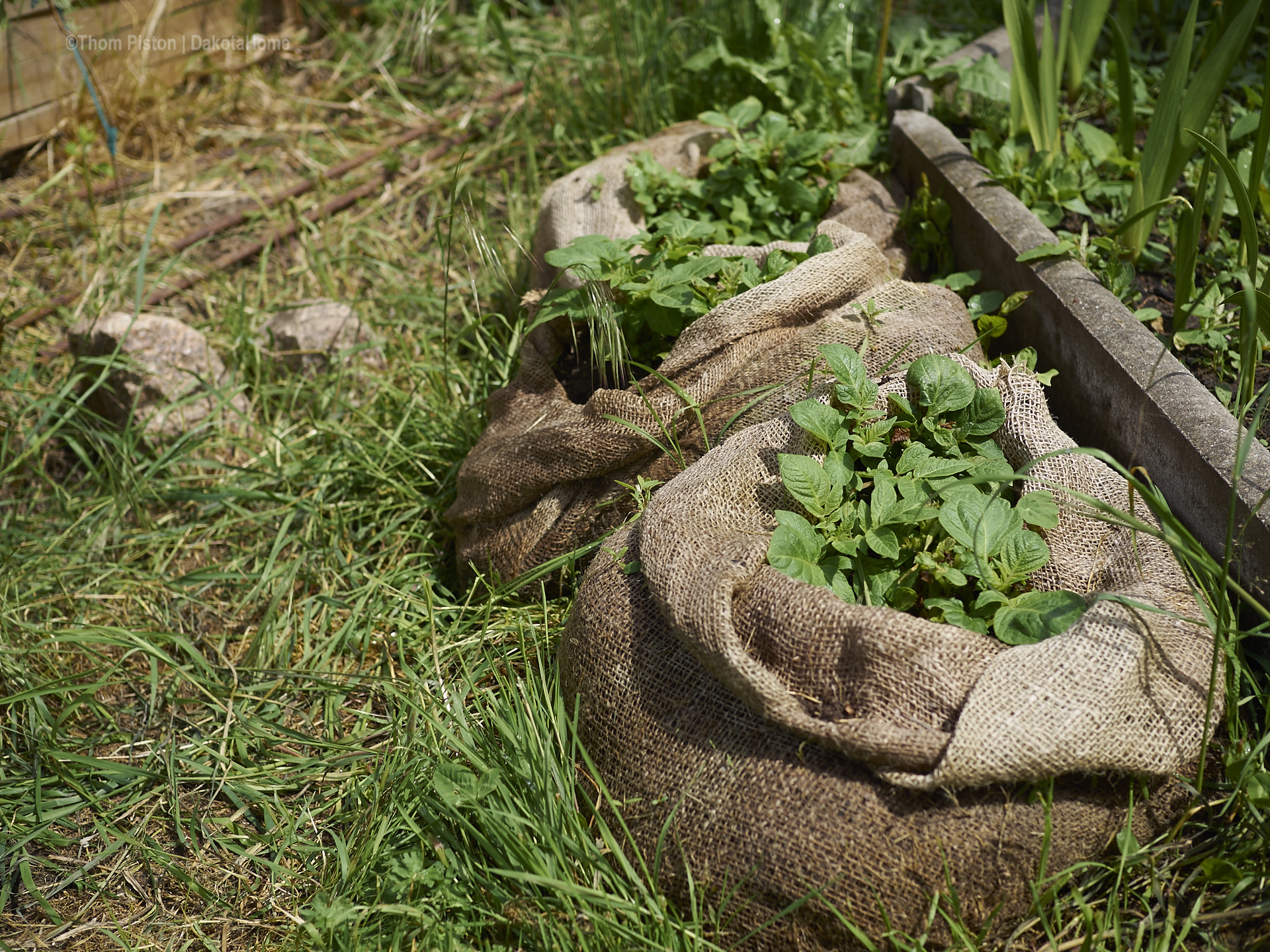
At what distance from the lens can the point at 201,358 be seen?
9.77ft

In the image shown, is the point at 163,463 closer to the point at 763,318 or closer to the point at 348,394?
the point at 348,394

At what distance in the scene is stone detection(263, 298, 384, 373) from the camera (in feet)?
9.77

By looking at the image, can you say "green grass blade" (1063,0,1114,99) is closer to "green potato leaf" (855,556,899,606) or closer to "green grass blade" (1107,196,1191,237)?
"green grass blade" (1107,196,1191,237)

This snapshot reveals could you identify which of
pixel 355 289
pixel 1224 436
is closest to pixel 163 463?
pixel 355 289

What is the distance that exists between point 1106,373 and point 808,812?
1.20 meters

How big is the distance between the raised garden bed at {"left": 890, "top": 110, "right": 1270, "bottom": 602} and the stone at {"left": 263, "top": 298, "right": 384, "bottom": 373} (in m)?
1.84

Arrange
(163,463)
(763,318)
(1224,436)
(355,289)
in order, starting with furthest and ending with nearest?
1. (355,289)
2. (163,463)
3. (763,318)
4. (1224,436)

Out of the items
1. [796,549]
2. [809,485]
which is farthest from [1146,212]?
[796,549]

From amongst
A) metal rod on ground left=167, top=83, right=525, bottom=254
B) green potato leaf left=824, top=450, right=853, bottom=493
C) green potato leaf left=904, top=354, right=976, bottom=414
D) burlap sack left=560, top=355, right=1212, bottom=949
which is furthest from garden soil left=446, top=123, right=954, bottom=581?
metal rod on ground left=167, top=83, right=525, bottom=254

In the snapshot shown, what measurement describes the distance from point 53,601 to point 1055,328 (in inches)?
103

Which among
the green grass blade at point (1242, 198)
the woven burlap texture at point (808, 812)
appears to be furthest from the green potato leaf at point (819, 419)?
the green grass blade at point (1242, 198)

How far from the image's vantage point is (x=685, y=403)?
6.33ft

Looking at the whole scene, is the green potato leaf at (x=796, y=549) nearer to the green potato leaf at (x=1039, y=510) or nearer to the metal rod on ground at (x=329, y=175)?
the green potato leaf at (x=1039, y=510)

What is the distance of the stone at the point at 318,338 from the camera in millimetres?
2979
